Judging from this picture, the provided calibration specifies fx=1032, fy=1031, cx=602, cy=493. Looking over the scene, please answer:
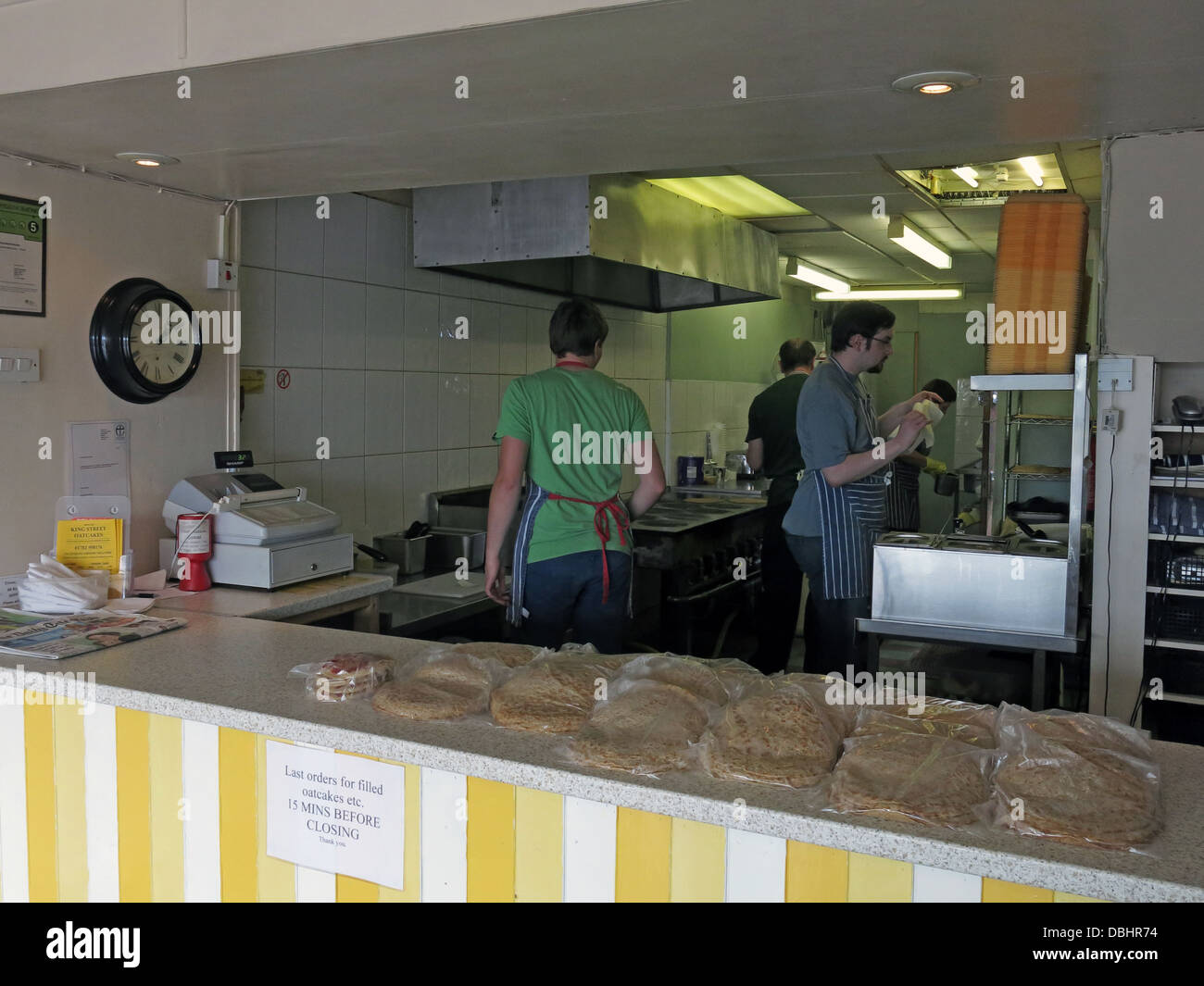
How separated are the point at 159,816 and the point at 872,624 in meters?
1.95

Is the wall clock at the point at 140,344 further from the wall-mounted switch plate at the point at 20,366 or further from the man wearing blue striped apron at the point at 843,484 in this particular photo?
the man wearing blue striped apron at the point at 843,484

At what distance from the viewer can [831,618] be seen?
333cm

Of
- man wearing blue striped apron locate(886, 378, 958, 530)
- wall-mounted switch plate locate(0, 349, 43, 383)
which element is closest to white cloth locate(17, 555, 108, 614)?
wall-mounted switch plate locate(0, 349, 43, 383)

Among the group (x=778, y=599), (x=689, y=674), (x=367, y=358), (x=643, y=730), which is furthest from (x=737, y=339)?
(x=643, y=730)

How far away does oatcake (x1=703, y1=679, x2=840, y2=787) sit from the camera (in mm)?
1356

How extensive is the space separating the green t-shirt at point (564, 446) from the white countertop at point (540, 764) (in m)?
0.84

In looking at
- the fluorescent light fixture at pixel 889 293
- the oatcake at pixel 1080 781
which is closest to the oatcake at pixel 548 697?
the oatcake at pixel 1080 781

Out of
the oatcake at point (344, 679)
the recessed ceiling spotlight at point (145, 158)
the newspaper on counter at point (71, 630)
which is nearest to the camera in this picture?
the oatcake at point (344, 679)

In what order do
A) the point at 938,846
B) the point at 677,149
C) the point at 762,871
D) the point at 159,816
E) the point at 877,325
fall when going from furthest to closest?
the point at 877,325 < the point at 677,149 < the point at 159,816 < the point at 762,871 < the point at 938,846

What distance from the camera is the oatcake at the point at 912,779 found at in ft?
4.06

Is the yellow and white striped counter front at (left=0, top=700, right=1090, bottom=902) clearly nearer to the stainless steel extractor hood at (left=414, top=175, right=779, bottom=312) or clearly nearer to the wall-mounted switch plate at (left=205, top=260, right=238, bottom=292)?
the wall-mounted switch plate at (left=205, top=260, right=238, bottom=292)

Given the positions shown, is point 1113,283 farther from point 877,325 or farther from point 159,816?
point 159,816
